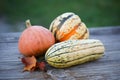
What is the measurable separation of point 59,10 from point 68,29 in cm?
259

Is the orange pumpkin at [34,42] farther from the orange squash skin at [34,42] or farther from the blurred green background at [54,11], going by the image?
the blurred green background at [54,11]

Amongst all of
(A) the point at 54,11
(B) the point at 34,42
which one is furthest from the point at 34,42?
(A) the point at 54,11

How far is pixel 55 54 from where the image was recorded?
1610 millimetres

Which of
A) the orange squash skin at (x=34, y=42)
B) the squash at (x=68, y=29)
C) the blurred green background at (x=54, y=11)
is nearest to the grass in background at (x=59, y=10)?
the blurred green background at (x=54, y=11)

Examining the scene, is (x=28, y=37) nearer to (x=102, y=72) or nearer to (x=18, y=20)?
(x=102, y=72)

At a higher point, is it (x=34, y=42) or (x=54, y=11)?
(x=54, y=11)

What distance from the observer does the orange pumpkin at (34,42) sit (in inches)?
68.1

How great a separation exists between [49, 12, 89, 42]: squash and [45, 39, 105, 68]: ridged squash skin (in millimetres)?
180

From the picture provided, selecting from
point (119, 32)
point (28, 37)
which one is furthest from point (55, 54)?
point (119, 32)

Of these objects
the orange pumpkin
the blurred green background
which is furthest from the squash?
the blurred green background

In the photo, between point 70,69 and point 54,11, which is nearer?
point 70,69

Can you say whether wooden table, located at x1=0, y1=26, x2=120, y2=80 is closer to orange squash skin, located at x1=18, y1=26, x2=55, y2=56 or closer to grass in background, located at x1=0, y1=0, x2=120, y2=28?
orange squash skin, located at x1=18, y1=26, x2=55, y2=56

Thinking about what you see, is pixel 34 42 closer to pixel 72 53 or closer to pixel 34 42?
pixel 34 42

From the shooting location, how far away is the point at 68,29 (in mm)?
1896
